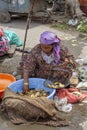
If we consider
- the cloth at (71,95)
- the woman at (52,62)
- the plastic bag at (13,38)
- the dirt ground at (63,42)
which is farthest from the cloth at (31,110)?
the plastic bag at (13,38)

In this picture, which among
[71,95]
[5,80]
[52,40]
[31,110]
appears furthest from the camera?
[5,80]

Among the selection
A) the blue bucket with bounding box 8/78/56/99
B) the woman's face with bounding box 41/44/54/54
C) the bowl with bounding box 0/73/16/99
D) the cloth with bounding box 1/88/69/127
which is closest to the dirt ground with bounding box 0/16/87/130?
the cloth with bounding box 1/88/69/127

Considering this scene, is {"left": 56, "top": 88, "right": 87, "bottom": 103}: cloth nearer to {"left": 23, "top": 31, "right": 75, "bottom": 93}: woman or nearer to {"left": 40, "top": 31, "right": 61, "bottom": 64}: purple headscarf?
{"left": 23, "top": 31, "right": 75, "bottom": 93}: woman

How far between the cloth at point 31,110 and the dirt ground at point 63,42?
92mm

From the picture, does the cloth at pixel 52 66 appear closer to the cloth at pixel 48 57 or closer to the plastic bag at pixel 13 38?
the cloth at pixel 48 57

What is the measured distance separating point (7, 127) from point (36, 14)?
6441mm

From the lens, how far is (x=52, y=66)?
5.64 metres

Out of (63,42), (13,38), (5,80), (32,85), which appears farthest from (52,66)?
(63,42)

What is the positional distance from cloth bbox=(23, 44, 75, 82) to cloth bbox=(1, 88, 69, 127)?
75 centimetres

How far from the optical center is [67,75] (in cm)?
561

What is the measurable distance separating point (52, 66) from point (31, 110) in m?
1.07

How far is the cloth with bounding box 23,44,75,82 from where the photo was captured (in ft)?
18.4

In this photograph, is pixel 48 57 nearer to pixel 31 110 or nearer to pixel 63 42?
pixel 31 110

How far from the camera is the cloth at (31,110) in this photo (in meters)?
4.83
